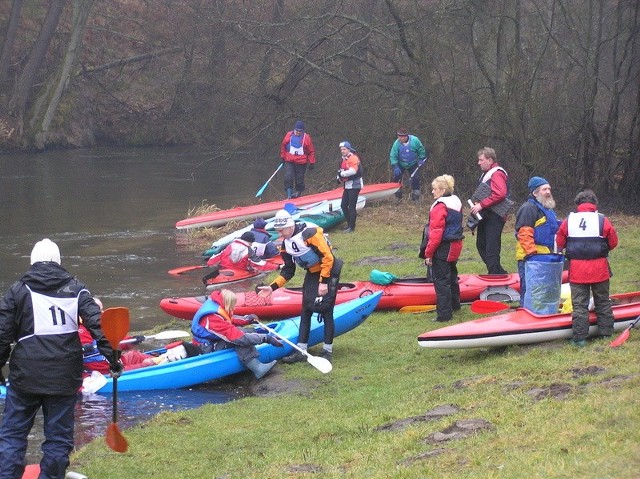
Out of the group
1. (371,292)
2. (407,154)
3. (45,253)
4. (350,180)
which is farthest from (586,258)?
(407,154)

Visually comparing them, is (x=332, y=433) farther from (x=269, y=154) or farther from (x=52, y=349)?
(x=269, y=154)

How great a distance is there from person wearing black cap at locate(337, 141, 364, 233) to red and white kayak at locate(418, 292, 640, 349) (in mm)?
7919

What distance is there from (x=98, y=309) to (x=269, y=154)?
19209 millimetres

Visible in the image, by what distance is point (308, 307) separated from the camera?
9.25 meters

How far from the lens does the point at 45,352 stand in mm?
5695

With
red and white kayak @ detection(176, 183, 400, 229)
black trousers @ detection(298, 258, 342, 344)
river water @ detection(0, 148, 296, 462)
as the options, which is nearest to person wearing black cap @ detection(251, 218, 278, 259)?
river water @ detection(0, 148, 296, 462)

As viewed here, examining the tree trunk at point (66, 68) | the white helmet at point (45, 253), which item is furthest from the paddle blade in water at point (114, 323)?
the tree trunk at point (66, 68)

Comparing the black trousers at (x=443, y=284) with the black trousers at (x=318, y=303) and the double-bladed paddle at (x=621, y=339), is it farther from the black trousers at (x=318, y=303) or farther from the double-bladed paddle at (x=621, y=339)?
the double-bladed paddle at (x=621, y=339)

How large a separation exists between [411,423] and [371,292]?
4.61 m

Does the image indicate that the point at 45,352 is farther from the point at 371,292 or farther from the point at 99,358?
the point at 371,292

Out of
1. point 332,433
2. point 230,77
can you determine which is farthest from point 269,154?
point 332,433

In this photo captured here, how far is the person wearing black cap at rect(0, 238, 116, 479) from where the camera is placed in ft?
18.6

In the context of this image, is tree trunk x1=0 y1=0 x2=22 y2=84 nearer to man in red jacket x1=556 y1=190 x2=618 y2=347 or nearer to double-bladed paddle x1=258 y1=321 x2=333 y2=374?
double-bladed paddle x1=258 y1=321 x2=333 y2=374

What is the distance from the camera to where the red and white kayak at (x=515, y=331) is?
27.6 feet
